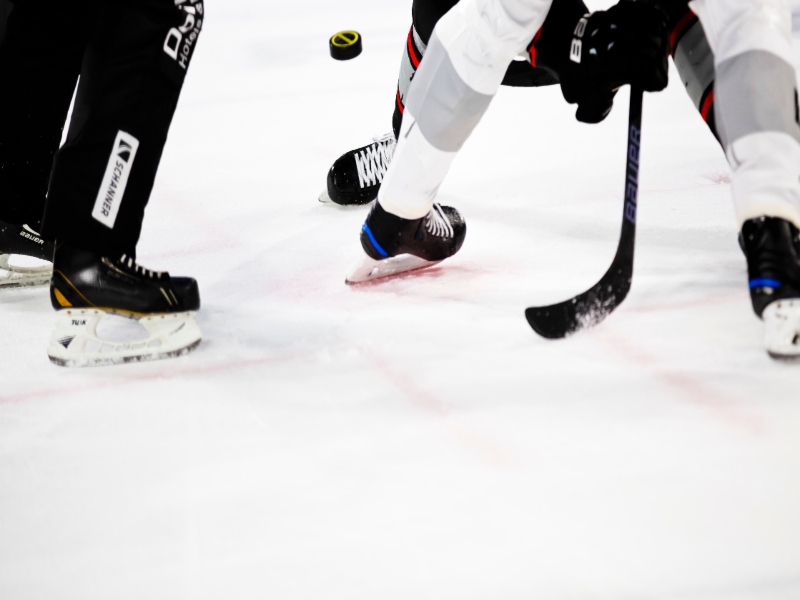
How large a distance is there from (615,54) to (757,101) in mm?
206

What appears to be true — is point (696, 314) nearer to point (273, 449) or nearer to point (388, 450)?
point (388, 450)

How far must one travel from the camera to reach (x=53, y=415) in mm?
1199

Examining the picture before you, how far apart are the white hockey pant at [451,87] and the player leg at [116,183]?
0.39 meters

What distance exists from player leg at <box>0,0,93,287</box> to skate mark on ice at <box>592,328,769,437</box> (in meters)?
0.96

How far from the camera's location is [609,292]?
1325mm

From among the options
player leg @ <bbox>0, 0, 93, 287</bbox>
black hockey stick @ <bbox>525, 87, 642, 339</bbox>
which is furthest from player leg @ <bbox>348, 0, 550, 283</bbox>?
player leg @ <bbox>0, 0, 93, 287</bbox>

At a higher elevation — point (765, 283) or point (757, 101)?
point (757, 101)

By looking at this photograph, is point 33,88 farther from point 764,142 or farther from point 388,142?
point 764,142

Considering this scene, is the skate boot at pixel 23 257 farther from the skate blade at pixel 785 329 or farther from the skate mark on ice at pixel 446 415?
the skate blade at pixel 785 329

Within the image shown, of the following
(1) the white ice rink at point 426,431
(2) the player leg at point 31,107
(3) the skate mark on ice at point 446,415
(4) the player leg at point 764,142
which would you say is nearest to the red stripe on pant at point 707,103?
(4) the player leg at point 764,142

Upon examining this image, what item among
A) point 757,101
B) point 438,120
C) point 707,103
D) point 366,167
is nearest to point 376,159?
point 366,167

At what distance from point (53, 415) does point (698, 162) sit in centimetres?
164

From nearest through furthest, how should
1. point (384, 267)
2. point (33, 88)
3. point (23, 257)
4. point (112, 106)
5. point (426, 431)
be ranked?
point (426, 431) < point (112, 106) < point (33, 88) < point (384, 267) < point (23, 257)

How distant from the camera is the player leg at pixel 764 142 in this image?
3.69 ft
